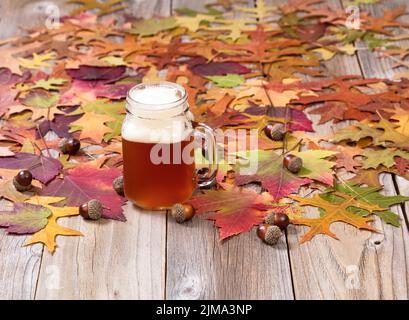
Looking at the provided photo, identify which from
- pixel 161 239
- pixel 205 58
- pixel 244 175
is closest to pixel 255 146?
pixel 244 175

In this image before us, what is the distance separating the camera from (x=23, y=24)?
2.61 meters

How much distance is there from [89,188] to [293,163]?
1.38 ft

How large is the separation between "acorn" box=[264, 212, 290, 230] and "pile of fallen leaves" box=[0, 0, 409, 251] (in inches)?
1.2

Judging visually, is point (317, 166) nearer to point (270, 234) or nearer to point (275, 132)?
point (275, 132)

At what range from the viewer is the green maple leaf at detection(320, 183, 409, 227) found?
158 cm

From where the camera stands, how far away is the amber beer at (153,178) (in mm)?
1533

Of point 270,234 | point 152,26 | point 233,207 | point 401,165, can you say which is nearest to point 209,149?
point 233,207

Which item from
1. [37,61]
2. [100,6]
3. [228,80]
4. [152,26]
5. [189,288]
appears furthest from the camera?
[100,6]

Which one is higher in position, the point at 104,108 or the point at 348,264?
the point at 348,264

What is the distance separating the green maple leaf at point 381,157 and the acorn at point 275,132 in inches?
7.5

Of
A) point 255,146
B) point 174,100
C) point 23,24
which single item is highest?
point 174,100

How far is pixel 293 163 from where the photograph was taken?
169 centimetres

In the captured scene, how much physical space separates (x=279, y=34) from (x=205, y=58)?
0.99 feet

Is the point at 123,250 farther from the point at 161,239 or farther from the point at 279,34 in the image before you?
the point at 279,34
